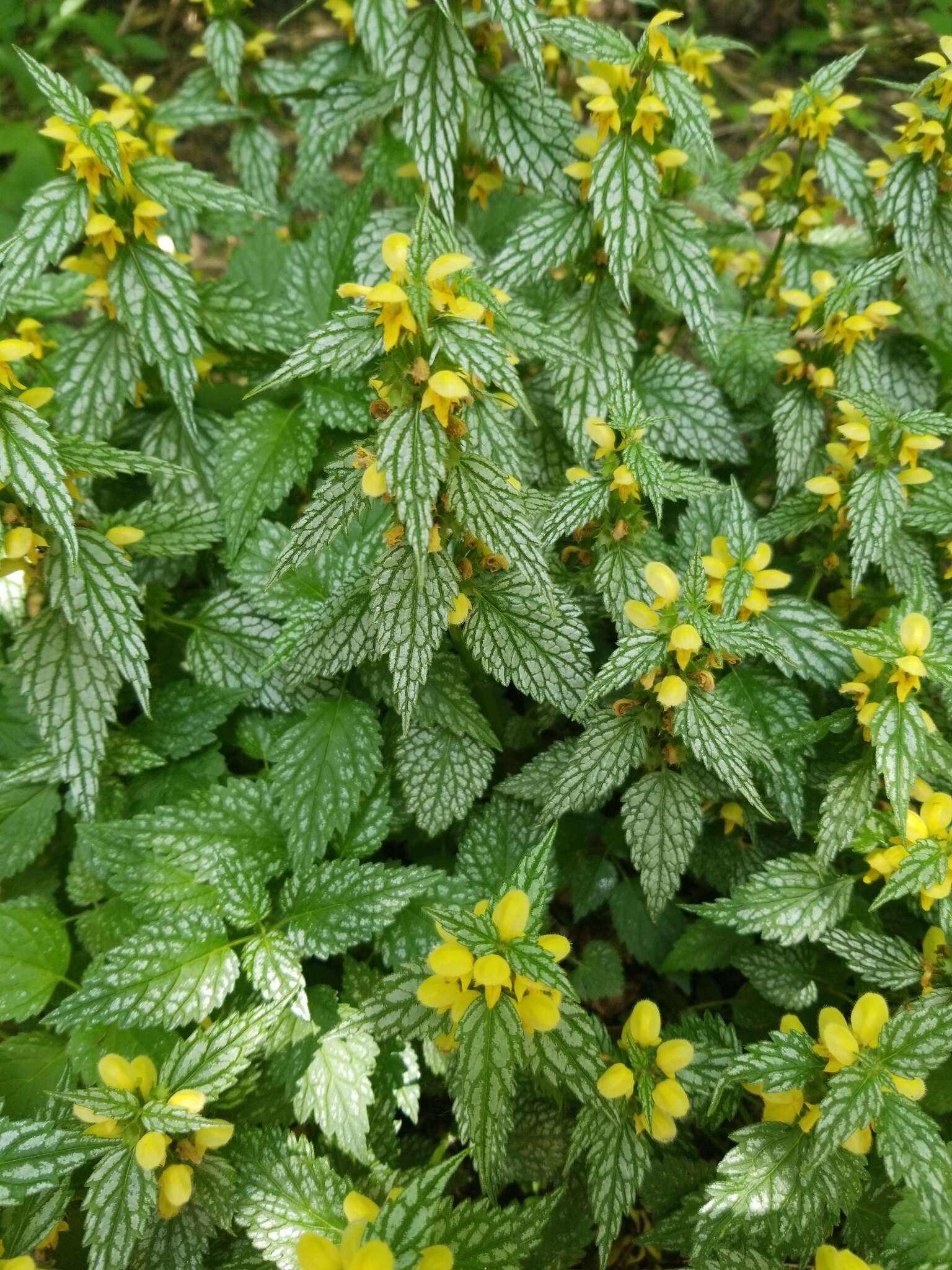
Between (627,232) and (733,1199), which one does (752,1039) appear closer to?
(733,1199)

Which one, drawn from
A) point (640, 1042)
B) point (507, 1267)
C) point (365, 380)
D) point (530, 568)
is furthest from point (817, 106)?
point (507, 1267)

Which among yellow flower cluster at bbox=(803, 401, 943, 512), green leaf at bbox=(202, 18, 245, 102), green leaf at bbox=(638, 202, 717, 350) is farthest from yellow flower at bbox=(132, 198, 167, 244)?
yellow flower cluster at bbox=(803, 401, 943, 512)

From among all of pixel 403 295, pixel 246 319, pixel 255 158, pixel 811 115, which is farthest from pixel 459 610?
pixel 255 158

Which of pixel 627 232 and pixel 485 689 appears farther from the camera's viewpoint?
pixel 485 689

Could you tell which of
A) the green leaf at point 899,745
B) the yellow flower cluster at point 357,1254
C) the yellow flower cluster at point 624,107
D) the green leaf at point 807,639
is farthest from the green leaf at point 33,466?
the green leaf at point 899,745

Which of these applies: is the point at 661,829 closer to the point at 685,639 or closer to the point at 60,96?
→ the point at 685,639
